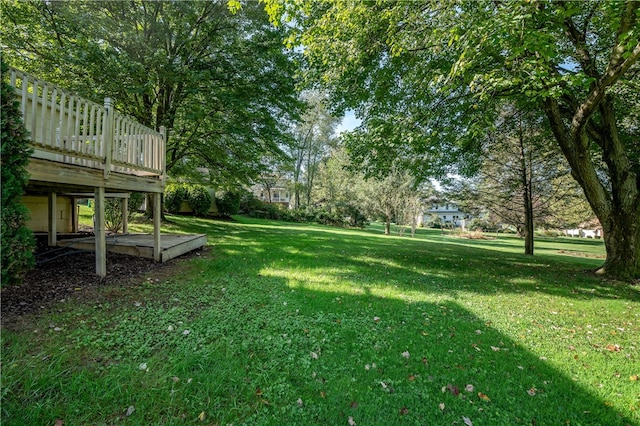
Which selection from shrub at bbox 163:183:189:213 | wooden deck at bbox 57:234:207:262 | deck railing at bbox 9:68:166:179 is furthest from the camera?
shrub at bbox 163:183:189:213

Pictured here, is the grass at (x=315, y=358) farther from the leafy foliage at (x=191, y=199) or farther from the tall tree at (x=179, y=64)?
the leafy foliage at (x=191, y=199)

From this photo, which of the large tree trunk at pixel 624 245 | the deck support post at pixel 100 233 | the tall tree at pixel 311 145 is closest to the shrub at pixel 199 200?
the deck support post at pixel 100 233

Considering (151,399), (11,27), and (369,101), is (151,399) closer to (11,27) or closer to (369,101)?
(369,101)

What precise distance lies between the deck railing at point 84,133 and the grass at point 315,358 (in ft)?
6.40

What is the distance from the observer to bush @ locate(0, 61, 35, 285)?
2.48 meters

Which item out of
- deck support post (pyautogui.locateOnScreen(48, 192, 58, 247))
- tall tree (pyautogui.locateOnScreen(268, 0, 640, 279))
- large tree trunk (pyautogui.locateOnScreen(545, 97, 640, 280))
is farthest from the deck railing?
large tree trunk (pyautogui.locateOnScreen(545, 97, 640, 280))

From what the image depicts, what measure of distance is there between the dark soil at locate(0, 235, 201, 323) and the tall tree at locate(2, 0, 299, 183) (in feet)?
14.1

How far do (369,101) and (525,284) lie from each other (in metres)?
6.34

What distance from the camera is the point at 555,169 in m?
11.4

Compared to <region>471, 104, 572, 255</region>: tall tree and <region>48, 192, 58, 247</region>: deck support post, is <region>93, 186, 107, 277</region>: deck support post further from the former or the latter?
<region>471, 104, 572, 255</region>: tall tree

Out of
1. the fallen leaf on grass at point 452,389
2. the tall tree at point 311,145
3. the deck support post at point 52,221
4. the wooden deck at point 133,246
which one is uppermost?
the tall tree at point 311,145

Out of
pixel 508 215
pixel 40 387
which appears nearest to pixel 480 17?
pixel 40 387

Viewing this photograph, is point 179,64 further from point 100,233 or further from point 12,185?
point 12,185

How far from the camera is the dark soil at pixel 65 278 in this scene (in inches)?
127
